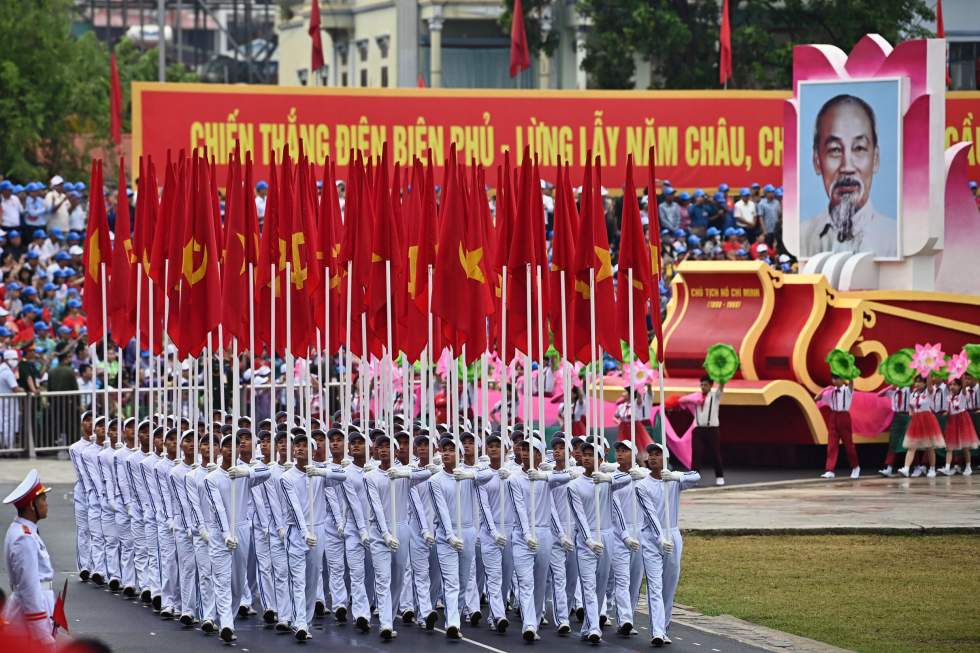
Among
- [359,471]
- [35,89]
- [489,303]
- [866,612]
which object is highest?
[35,89]

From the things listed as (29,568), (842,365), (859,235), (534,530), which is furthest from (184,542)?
(859,235)

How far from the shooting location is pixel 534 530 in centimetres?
1598

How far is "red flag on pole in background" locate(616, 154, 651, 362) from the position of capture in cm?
1703

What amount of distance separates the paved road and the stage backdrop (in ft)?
62.3

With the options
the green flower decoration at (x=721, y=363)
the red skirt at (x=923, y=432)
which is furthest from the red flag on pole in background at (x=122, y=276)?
the red skirt at (x=923, y=432)

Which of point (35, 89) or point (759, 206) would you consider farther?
point (35, 89)

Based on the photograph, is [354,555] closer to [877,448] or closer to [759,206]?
[877,448]

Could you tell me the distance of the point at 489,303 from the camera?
18.1 meters

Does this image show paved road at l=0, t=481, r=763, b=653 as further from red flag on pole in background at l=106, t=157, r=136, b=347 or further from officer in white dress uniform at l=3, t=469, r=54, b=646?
officer in white dress uniform at l=3, t=469, r=54, b=646

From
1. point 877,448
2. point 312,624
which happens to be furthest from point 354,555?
point 877,448

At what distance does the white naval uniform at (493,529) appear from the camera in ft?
53.0

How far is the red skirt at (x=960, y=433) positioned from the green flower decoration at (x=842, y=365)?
164 centimetres

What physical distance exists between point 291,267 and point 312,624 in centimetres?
369

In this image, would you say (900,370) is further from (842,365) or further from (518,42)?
(518,42)
